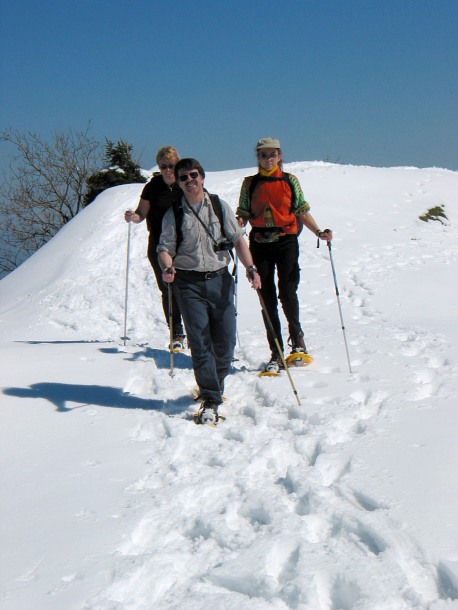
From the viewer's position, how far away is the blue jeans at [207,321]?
4.72 m

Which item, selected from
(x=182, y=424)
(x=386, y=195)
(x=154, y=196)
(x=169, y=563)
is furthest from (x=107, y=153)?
(x=169, y=563)

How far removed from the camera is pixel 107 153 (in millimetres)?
27297

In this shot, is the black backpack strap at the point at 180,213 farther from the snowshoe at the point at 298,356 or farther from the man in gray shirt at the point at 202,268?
the snowshoe at the point at 298,356

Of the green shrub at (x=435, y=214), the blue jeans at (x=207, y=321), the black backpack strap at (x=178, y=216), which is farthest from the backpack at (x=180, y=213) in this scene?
the green shrub at (x=435, y=214)

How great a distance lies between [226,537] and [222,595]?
0.45m

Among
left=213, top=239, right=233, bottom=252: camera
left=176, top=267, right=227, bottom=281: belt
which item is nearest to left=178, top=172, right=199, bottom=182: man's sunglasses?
left=213, top=239, right=233, bottom=252: camera

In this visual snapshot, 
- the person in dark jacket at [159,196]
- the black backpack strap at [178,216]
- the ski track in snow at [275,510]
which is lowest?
the ski track in snow at [275,510]

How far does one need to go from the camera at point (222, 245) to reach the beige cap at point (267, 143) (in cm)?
119

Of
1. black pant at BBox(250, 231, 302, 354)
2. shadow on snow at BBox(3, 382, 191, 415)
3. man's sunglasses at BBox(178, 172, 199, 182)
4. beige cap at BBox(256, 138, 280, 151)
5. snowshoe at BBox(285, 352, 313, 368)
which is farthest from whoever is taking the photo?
snowshoe at BBox(285, 352, 313, 368)

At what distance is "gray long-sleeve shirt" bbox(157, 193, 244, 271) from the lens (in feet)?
15.5

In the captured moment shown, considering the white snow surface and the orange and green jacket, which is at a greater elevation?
the orange and green jacket

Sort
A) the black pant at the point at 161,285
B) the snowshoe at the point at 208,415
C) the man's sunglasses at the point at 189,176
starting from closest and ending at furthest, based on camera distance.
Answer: the man's sunglasses at the point at 189,176
the snowshoe at the point at 208,415
the black pant at the point at 161,285

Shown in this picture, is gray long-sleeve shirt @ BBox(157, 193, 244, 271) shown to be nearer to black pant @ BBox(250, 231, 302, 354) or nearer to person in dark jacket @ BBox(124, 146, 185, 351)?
black pant @ BBox(250, 231, 302, 354)

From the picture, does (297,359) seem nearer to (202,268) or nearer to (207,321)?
(207,321)
